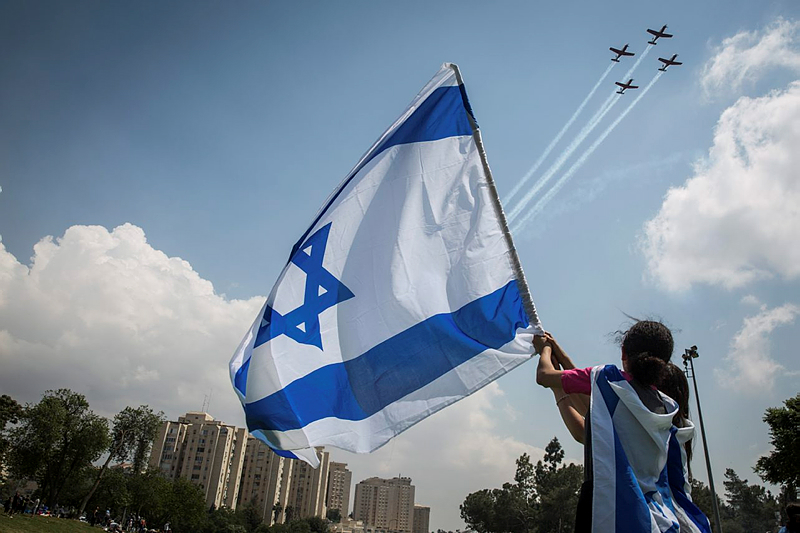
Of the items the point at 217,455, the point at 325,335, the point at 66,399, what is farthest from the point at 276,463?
the point at 325,335

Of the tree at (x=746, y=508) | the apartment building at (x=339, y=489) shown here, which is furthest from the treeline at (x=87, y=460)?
the apartment building at (x=339, y=489)

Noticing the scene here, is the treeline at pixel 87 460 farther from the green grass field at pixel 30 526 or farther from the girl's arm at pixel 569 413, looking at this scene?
the girl's arm at pixel 569 413

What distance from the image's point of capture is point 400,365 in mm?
4434

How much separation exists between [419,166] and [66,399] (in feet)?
170

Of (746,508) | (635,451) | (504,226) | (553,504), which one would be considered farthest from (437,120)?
(746,508)

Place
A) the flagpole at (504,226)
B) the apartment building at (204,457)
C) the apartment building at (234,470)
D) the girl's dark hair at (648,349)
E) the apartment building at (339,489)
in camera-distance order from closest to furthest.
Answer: the girl's dark hair at (648,349)
the flagpole at (504,226)
the apartment building at (204,457)
the apartment building at (234,470)
the apartment building at (339,489)

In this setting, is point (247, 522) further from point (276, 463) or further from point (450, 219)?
point (450, 219)

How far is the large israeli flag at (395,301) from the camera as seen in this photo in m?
4.22

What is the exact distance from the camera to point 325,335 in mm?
5039

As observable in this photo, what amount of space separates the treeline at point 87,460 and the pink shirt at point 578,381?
5151 centimetres

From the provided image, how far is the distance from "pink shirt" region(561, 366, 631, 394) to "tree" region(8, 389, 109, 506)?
5154cm

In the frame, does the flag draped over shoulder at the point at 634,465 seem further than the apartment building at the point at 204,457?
No

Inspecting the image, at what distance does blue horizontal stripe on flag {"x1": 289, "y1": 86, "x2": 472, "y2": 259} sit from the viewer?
4785 millimetres

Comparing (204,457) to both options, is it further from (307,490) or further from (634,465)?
(634,465)
